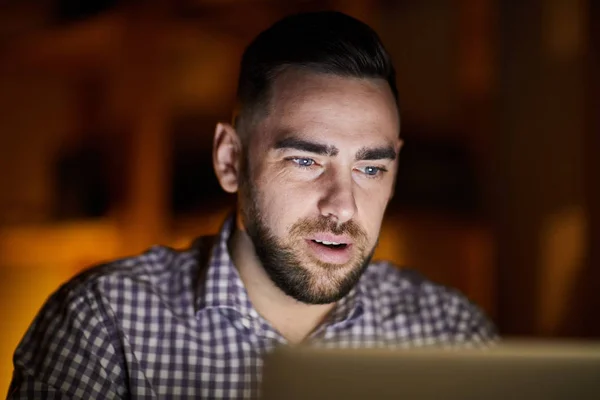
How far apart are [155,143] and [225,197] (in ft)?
1.09

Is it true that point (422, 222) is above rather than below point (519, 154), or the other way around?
below

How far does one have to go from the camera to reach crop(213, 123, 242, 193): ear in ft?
4.58

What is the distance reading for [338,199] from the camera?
123cm

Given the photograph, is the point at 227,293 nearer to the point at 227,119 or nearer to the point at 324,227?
the point at 324,227

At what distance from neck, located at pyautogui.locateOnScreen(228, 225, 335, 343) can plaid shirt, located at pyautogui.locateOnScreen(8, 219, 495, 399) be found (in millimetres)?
31

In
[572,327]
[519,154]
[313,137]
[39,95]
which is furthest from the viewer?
[39,95]

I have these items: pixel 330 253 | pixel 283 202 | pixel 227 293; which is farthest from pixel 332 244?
pixel 227 293

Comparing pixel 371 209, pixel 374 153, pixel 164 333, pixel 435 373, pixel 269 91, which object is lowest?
pixel 164 333

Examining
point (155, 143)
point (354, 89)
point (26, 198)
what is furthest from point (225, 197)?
point (354, 89)

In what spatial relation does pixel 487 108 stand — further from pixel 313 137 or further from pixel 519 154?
pixel 313 137

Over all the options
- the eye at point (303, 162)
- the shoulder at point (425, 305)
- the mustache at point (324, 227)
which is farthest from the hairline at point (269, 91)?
the shoulder at point (425, 305)

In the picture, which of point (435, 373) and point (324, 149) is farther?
point (324, 149)

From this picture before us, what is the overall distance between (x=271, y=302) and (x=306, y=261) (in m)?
0.15

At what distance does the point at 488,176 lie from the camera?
224 cm
